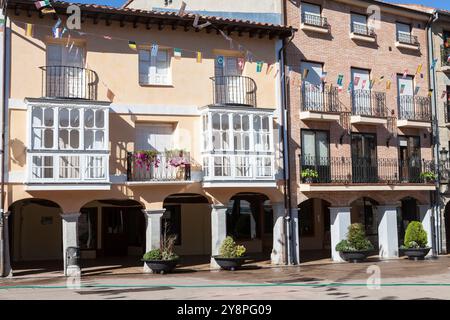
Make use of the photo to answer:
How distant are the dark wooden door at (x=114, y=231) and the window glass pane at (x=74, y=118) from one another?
7.48 meters

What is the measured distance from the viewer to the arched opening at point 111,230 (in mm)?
25156

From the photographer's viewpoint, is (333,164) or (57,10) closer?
(57,10)

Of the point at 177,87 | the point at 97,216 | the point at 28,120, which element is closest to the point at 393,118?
the point at 177,87

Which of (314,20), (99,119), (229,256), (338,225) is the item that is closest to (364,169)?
(338,225)

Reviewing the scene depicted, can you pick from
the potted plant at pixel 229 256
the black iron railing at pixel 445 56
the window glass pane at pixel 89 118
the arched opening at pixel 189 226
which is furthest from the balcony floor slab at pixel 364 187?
the window glass pane at pixel 89 118

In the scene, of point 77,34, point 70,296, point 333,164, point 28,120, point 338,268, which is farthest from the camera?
point 333,164

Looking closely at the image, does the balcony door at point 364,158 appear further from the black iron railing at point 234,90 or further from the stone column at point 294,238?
the black iron railing at point 234,90

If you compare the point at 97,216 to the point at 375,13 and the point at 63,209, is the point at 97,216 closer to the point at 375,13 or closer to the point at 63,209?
the point at 63,209

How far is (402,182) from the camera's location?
24703mm

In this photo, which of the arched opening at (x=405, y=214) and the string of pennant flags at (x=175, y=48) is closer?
the string of pennant flags at (x=175, y=48)

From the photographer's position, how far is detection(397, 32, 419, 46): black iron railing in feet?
85.3

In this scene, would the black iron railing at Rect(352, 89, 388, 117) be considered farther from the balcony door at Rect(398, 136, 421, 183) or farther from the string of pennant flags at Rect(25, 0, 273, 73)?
the string of pennant flags at Rect(25, 0, 273, 73)

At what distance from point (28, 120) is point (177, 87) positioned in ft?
16.8

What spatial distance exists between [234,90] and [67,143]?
6.18 meters
